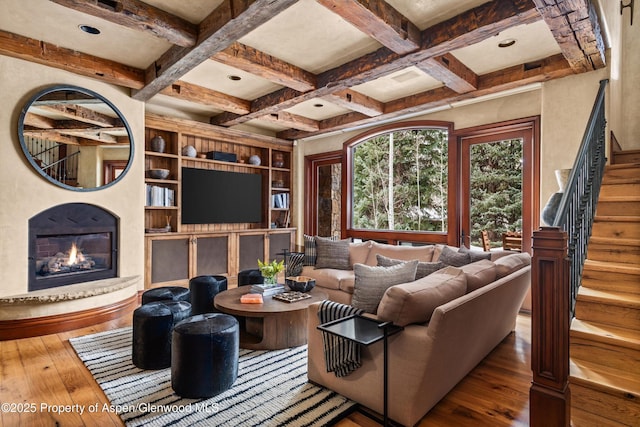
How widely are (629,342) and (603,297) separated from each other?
0.38 metres

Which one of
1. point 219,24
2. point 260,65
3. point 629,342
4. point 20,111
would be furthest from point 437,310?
point 20,111

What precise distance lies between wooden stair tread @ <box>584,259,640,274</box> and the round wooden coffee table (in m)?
2.22

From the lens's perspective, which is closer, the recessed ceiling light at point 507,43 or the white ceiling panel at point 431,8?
the white ceiling panel at point 431,8

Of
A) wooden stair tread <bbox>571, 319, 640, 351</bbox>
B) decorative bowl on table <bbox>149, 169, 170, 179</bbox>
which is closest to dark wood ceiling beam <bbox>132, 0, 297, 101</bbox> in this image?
decorative bowl on table <bbox>149, 169, 170, 179</bbox>

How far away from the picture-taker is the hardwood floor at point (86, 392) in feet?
6.72

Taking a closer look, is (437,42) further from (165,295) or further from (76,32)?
(165,295)

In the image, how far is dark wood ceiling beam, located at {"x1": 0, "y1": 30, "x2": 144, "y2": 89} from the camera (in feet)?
10.4

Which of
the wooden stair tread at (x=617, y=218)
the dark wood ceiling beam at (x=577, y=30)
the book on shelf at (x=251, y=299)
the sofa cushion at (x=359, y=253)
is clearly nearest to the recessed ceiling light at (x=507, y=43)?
the dark wood ceiling beam at (x=577, y=30)

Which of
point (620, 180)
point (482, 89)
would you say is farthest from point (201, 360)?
point (482, 89)

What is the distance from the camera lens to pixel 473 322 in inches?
89.3

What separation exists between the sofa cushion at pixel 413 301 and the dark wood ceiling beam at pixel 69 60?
12.1 feet

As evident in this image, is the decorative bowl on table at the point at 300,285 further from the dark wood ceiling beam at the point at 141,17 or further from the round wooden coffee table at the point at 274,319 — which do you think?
the dark wood ceiling beam at the point at 141,17

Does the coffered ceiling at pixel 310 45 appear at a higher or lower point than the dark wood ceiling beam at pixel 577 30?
higher

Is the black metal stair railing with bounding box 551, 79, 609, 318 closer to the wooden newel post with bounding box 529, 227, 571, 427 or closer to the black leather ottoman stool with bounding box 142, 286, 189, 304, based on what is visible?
the wooden newel post with bounding box 529, 227, 571, 427
